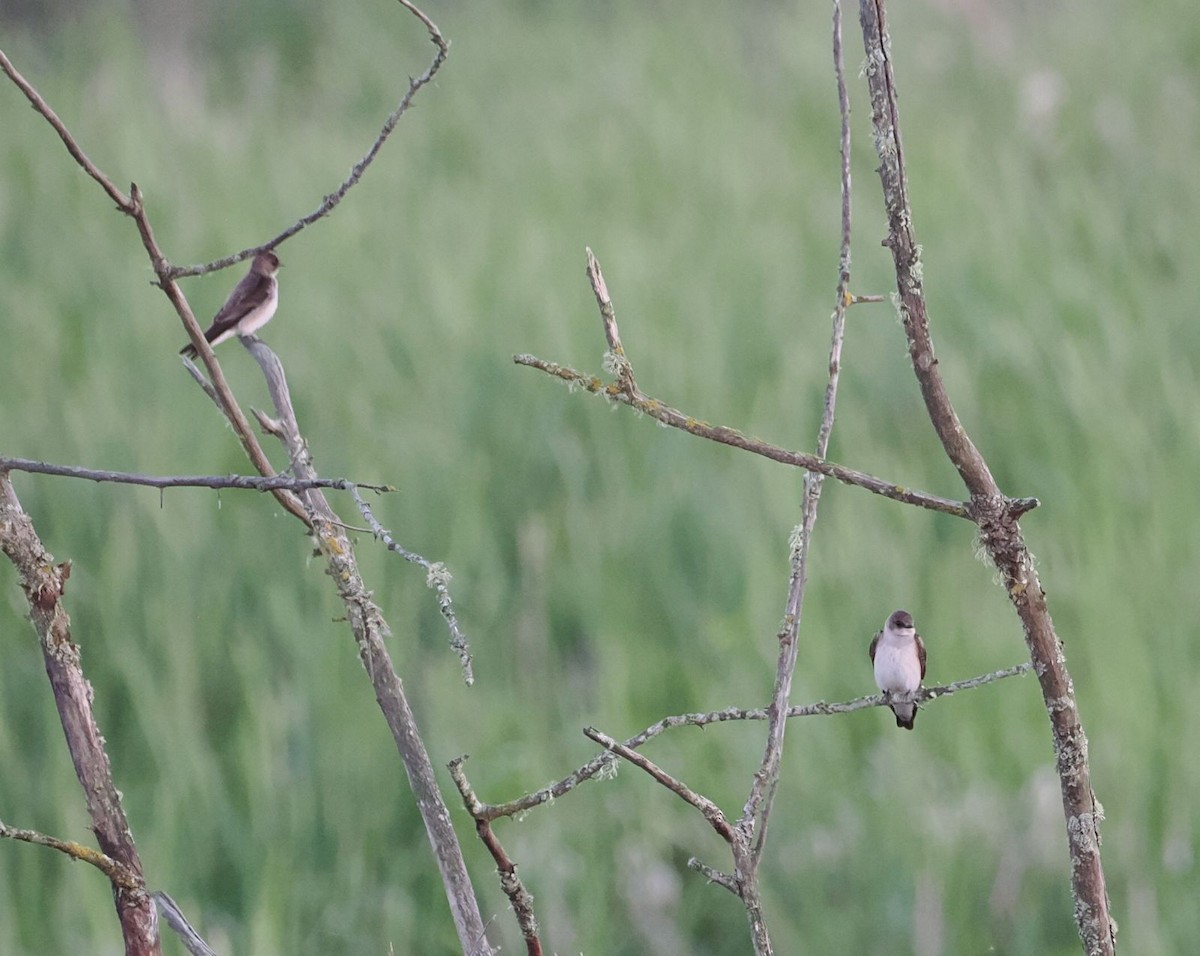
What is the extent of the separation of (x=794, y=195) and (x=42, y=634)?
4.82 metres

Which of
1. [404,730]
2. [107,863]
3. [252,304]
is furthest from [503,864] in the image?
[252,304]

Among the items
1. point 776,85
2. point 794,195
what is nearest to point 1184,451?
point 794,195

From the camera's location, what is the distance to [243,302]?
6.14 ft

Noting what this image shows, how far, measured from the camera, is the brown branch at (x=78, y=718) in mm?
719

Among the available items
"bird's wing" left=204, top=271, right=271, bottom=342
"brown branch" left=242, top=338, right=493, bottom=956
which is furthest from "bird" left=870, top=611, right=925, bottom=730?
"bird's wing" left=204, top=271, right=271, bottom=342

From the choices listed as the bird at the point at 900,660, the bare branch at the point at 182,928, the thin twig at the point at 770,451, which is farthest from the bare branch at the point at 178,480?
the bird at the point at 900,660

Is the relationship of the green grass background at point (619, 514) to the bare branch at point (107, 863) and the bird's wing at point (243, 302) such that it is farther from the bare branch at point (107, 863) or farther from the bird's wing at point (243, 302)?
the bare branch at point (107, 863)

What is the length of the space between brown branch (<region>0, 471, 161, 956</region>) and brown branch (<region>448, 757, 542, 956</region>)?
18cm

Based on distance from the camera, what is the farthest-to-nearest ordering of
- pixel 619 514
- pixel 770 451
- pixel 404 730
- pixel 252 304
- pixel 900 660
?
pixel 619 514, pixel 252 304, pixel 900 660, pixel 404 730, pixel 770 451

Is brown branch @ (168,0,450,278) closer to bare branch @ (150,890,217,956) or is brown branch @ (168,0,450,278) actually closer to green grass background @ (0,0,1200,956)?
bare branch @ (150,890,217,956)

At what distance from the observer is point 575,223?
5.06 meters

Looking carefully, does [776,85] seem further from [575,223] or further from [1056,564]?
[1056,564]

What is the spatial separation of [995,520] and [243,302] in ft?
4.53

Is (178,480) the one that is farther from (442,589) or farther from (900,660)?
(900,660)
